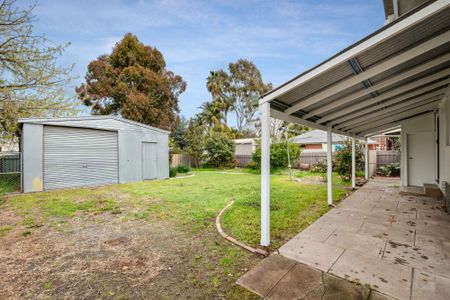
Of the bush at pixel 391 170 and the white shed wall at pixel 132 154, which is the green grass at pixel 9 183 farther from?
the bush at pixel 391 170

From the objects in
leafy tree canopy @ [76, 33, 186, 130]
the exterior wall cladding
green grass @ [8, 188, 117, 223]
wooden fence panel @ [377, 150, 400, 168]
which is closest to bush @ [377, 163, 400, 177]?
wooden fence panel @ [377, 150, 400, 168]

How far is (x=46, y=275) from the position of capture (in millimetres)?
2641

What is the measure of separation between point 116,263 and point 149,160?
9.25 meters

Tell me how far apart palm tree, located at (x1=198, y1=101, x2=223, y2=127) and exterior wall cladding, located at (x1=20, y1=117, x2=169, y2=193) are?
12.9 meters

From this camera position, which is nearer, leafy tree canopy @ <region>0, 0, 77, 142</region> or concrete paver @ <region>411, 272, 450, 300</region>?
concrete paver @ <region>411, 272, 450, 300</region>

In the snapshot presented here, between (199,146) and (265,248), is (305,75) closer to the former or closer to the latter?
(265,248)

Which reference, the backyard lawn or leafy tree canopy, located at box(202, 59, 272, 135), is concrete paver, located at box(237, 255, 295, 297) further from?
leafy tree canopy, located at box(202, 59, 272, 135)

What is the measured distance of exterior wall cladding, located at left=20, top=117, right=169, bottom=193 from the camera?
809 centimetres

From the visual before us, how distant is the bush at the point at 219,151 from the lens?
17516 mm

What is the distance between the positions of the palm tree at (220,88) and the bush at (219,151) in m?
8.77

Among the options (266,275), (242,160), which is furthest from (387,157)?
(266,275)

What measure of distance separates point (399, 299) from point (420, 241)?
1925 millimetres

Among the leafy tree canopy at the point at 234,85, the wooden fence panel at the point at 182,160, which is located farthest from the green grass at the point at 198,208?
the leafy tree canopy at the point at 234,85

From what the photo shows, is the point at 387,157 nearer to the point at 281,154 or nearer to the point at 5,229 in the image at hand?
the point at 281,154
